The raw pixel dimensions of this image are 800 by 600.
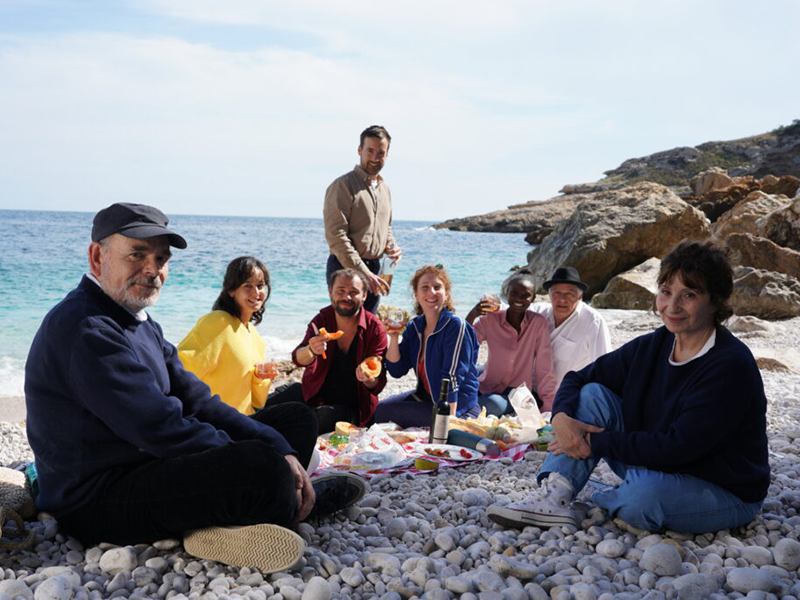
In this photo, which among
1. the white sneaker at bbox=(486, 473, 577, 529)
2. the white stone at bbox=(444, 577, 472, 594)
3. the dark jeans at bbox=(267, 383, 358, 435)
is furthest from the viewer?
the dark jeans at bbox=(267, 383, 358, 435)

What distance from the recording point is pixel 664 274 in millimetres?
3066

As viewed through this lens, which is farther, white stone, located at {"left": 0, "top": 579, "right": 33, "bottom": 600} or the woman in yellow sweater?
the woman in yellow sweater

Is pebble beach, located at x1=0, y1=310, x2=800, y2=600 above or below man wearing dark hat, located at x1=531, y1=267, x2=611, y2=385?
below

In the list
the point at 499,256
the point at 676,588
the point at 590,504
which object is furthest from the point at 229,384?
the point at 499,256

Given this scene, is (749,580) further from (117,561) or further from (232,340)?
(232,340)

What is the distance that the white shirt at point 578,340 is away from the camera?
5.66 m

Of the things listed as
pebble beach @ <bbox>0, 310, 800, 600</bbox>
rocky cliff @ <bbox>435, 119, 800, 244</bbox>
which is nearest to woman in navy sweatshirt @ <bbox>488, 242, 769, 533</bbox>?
pebble beach @ <bbox>0, 310, 800, 600</bbox>

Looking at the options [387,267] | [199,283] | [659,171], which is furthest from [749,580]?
[659,171]

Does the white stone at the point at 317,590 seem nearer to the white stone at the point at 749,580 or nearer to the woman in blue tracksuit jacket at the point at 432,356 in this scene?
the white stone at the point at 749,580

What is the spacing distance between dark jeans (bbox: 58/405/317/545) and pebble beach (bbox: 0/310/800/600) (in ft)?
0.40

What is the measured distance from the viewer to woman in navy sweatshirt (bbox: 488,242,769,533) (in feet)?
9.32

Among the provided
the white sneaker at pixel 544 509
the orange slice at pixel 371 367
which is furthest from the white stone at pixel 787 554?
the orange slice at pixel 371 367

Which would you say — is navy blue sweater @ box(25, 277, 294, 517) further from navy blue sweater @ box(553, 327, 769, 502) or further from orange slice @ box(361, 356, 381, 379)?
orange slice @ box(361, 356, 381, 379)

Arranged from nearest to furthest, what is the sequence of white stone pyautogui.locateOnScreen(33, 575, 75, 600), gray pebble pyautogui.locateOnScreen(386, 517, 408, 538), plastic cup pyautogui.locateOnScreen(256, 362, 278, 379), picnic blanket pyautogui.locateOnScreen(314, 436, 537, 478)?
white stone pyautogui.locateOnScreen(33, 575, 75, 600) < gray pebble pyautogui.locateOnScreen(386, 517, 408, 538) < picnic blanket pyautogui.locateOnScreen(314, 436, 537, 478) < plastic cup pyautogui.locateOnScreen(256, 362, 278, 379)
